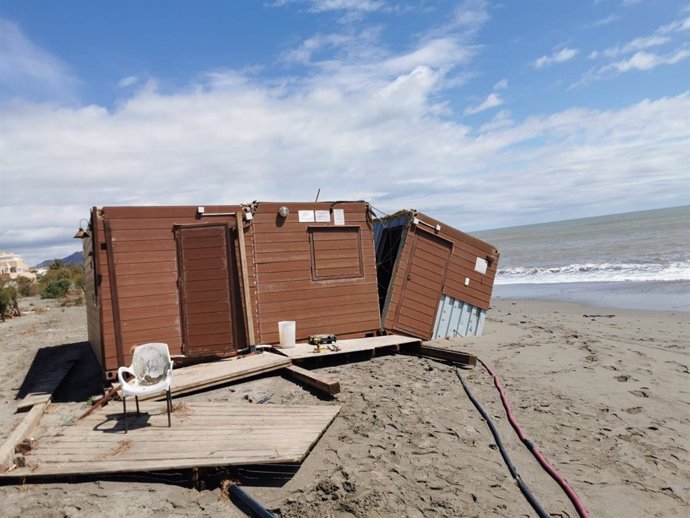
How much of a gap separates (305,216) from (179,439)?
5.47 metres

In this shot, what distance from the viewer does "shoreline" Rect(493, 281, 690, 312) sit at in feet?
53.3

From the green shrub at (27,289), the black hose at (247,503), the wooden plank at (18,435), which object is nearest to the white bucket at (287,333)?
the wooden plank at (18,435)

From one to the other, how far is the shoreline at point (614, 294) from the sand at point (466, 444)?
6304mm

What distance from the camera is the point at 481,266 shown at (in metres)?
12.0

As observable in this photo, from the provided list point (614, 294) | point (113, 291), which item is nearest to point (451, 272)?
point (113, 291)

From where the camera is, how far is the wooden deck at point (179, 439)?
15.9ft

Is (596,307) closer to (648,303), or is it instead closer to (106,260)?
(648,303)

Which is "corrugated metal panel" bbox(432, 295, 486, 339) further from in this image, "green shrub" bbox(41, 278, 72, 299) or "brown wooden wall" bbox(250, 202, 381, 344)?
"green shrub" bbox(41, 278, 72, 299)

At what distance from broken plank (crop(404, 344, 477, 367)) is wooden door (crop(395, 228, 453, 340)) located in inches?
36.8

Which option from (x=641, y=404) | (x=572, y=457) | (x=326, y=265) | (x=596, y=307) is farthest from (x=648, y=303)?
(x=572, y=457)

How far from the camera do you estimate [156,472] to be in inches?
193

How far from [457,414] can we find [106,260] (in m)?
5.90

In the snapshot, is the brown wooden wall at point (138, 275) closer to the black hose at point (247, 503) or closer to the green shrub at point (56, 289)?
the black hose at point (247, 503)

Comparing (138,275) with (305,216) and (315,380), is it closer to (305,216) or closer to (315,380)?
(305,216)
